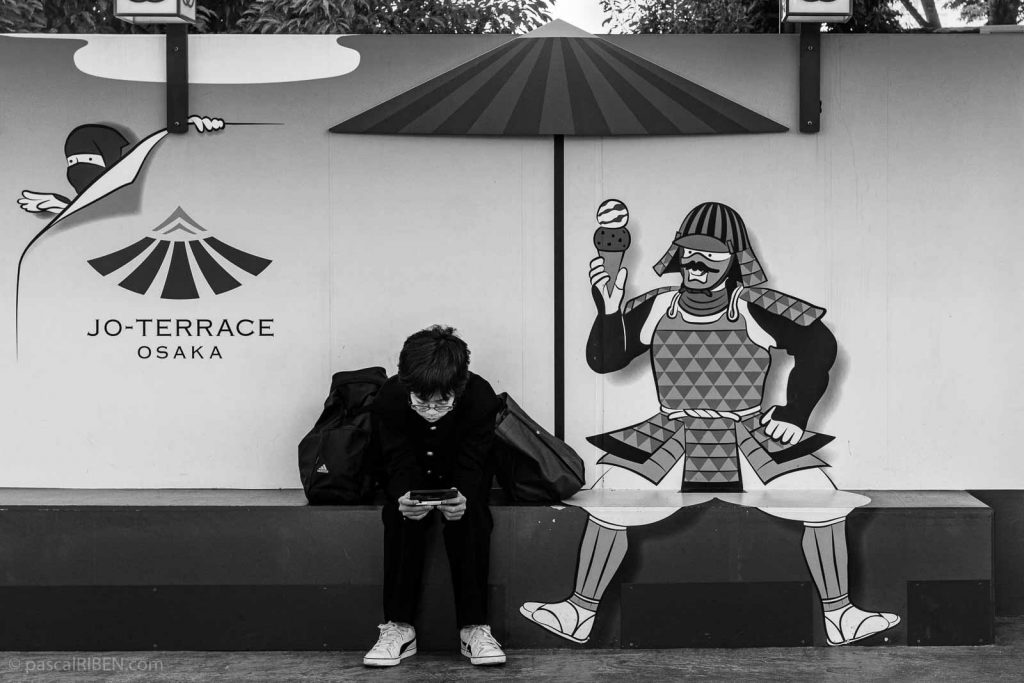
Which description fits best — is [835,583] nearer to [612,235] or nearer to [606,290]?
[606,290]

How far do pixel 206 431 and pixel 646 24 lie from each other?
8.87 metres

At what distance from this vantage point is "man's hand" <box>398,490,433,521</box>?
452cm

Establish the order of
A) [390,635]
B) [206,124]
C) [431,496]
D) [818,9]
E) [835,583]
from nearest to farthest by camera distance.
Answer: [431,496], [390,635], [835,583], [818,9], [206,124]

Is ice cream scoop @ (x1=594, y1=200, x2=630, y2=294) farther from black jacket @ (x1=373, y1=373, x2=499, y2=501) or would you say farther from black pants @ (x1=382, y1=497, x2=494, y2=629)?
black pants @ (x1=382, y1=497, x2=494, y2=629)

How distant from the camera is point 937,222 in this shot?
5.17m

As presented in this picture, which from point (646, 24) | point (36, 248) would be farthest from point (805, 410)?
point (646, 24)

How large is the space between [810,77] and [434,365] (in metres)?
2.29

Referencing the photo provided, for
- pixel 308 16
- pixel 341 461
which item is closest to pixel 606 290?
pixel 341 461

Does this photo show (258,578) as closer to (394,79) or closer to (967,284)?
(394,79)

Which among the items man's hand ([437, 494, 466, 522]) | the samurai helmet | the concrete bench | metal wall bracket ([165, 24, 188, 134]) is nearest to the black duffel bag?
the concrete bench

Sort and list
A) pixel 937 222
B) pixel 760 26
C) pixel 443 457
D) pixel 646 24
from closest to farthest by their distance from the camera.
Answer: pixel 443 457
pixel 937 222
pixel 760 26
pixel 646 24

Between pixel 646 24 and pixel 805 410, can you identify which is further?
pixel 646 24

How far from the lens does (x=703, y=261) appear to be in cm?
520

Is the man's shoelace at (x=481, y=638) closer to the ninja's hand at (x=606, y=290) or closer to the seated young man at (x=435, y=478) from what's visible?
the seated young man at (x=435, y=478)
